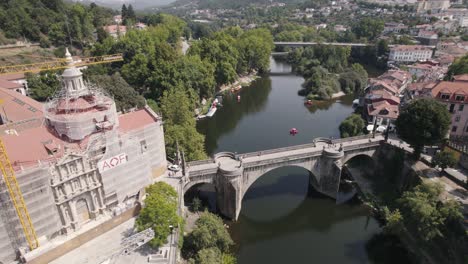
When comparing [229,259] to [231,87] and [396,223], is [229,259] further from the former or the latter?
[231,87]

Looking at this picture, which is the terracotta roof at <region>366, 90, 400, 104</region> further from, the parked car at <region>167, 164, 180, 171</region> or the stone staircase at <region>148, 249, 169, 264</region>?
the stone staircase at <region>148, 249, 169, 264</region>

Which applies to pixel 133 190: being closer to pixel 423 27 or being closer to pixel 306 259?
pixel 306 259

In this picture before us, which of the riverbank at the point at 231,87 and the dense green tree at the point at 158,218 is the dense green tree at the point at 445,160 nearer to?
the dense green tree at the point at 158,218

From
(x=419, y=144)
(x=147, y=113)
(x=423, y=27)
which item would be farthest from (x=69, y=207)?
(x=423, y=27)

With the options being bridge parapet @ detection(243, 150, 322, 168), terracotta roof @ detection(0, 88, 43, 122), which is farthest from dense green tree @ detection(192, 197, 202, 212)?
terracotta roof @ detection(0, 88, 43, 122)

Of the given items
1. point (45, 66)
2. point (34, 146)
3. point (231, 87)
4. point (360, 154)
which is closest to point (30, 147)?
point (34, 146)

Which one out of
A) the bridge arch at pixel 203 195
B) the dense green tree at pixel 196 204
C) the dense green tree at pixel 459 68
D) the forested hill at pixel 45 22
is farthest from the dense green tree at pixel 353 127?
the forested hill at pixel 45 22
